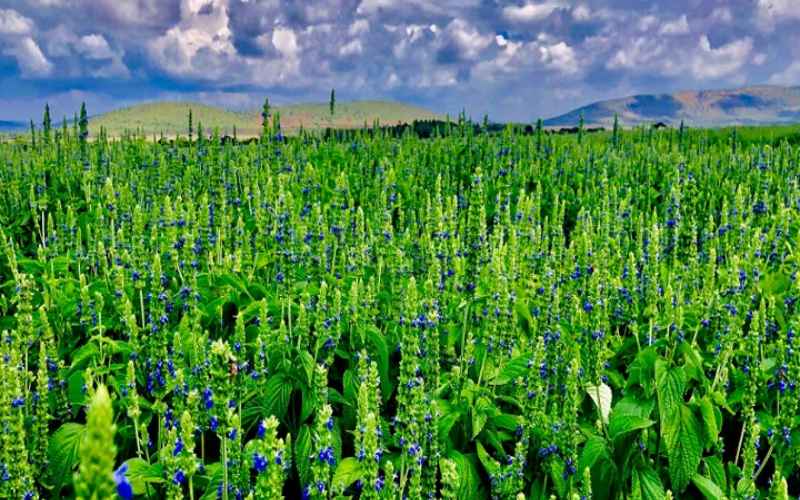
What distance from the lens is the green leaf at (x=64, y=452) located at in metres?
4.07

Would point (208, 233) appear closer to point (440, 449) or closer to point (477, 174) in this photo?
point (477, 174)

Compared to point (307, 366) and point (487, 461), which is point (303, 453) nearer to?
point (307, 366)

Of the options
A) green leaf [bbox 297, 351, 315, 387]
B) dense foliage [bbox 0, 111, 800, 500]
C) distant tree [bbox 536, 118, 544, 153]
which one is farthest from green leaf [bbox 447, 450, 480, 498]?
distant tree [bbox 536, 118, 544, 153]

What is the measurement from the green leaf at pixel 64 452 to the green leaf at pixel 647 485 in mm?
3600

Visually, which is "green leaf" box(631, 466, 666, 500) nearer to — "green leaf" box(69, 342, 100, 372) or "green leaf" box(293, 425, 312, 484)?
"green leaf" box(293, 425, 312, 484)

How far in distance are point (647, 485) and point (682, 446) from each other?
349 millimetres

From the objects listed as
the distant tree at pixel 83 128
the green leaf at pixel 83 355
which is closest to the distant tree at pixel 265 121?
the distant tree at pixel 83 128

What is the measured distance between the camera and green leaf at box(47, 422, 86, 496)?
4.07 metres

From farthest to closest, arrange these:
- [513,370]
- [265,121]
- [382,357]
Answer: [265,121] → [382,357] → [513,370]

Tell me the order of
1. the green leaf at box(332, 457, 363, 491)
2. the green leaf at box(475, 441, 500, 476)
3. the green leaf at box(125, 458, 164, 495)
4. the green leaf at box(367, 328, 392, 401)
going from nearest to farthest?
the green leaf at box(125, 458, 164, 495) < the green leaf at box(332, 457, 363, 491) < the green leaf at box(475, 441, 500, 476) < the green leaf at box(367, 328, 392, 401)

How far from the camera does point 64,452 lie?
162 inches

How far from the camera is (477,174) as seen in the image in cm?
512

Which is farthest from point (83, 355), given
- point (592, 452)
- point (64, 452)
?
point (592, 452)

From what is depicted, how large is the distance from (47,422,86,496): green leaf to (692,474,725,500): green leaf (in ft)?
13.2
